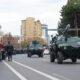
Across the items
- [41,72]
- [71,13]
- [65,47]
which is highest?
[71,13]

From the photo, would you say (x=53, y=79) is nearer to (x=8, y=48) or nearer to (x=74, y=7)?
(x=8, y=48)

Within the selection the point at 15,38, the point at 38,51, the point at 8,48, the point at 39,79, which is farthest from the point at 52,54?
the point at 15,38

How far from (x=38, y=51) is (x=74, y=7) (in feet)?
104

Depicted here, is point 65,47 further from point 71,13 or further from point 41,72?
point 71,13

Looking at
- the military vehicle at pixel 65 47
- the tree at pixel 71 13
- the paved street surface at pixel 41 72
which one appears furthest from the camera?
the tree at pixel 71 13

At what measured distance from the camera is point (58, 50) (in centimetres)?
2406

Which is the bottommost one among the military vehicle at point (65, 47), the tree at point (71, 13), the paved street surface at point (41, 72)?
the paved street surface at point (41, 72)

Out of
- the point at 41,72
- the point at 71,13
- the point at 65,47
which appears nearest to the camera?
the point at 41,72

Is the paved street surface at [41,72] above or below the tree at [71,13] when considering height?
below

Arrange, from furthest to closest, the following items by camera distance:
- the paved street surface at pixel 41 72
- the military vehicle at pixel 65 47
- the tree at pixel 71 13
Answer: the tree at pixel 71 13
the military vehicle at pixel 65 47
the paved street surface at pixel 41 72

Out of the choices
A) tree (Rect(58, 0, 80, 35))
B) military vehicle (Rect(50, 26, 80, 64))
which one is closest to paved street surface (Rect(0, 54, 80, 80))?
military vehicle (Rect(50, 26, 80, 64))

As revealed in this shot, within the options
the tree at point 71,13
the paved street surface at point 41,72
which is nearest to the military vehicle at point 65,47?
the paved street surface at point 41,72

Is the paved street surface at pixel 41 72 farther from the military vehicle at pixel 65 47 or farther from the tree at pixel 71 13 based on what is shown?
the tree at pixel 71 13

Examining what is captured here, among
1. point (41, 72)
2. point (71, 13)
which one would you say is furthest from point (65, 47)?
point (71, 13)
